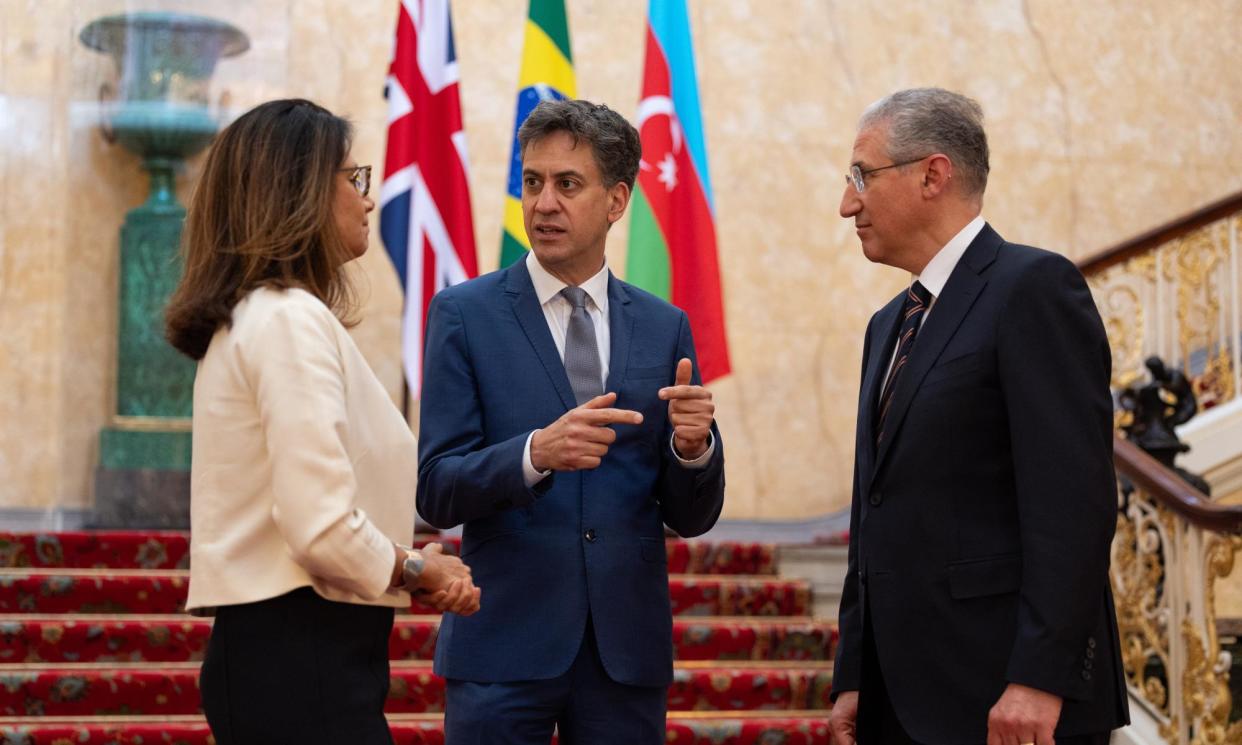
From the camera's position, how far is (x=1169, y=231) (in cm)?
696

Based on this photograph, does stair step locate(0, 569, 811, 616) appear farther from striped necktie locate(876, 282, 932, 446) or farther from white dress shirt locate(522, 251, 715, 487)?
striped necktie locate(876, 282, 932, 446)

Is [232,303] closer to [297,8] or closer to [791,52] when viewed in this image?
[297,8]

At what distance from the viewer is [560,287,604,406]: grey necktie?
2434 mm

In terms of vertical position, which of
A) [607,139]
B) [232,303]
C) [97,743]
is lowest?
[97,743]

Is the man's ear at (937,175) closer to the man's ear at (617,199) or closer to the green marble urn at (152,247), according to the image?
the man's ear at (617,199)

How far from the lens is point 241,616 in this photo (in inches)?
72.4

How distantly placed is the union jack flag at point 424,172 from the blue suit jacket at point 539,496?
3450 millimetres

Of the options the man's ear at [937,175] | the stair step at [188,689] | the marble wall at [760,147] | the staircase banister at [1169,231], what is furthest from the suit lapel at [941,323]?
the marble wall at [760,147]

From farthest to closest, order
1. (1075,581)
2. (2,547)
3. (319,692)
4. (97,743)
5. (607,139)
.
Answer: (2,547), (97,743), (607,139), (1075,581), (319,692)

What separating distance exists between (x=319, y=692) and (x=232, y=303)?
0.53 metres

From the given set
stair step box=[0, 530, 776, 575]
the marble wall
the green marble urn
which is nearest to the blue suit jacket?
stair step box=[0, 530, 776, 575]

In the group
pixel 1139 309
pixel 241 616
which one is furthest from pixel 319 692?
pixel 1139 309

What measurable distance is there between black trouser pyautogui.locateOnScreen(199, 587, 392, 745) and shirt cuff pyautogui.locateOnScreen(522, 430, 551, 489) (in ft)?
1.37

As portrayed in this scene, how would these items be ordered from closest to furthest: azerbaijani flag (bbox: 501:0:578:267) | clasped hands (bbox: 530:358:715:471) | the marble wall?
clasped hands (bbox: 530:358:715:471), azerbaijani flag (bbox: 501:0:578:267), the marble wall
